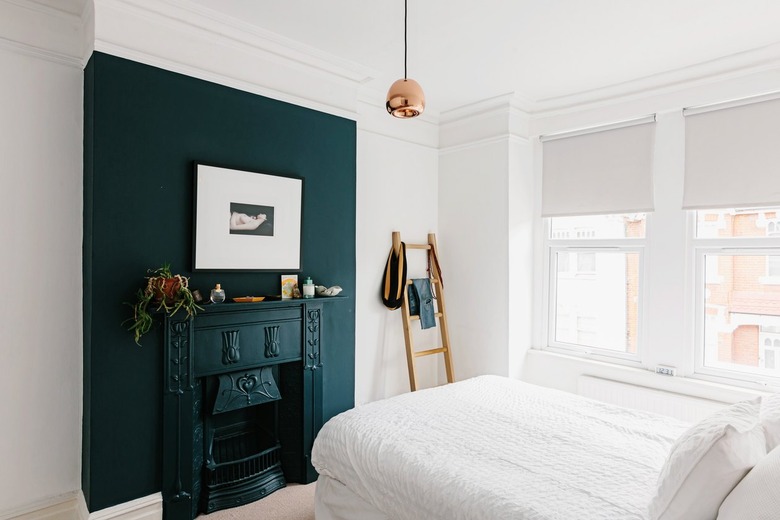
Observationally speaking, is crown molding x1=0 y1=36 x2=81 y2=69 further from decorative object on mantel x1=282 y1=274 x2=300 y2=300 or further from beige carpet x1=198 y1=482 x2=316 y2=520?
beige carpet x1=198 y1=482 x2=316 y2=520

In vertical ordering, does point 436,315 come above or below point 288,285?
below

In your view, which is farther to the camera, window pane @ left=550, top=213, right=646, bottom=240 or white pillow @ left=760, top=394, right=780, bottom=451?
window pane @ left=550, top=213, right=646, bottom=240

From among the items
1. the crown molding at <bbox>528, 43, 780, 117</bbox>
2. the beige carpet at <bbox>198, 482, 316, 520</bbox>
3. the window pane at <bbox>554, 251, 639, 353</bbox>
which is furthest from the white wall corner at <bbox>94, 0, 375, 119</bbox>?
the beige carpet at <bbox>198, 482, 316, 520</bbox>

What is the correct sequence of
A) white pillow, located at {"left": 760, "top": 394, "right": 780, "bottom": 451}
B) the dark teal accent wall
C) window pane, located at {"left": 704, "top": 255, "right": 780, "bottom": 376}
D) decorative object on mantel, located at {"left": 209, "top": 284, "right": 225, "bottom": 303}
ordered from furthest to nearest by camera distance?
window pane, located at {"left": 704, "top": 255, "right": 780, "bottom": 376}, decorative object on mantel, located at {"left": 209, "top": 284, "right": 225, "bottom": 303}, the dark teal accent wall, white pillow, located at {"left": 760, "top": 394, "right": 780, "bottom": 451}

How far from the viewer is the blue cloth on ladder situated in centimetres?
394

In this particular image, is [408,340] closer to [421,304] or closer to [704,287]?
[421,304]

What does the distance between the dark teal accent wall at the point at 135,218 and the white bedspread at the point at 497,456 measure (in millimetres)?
974

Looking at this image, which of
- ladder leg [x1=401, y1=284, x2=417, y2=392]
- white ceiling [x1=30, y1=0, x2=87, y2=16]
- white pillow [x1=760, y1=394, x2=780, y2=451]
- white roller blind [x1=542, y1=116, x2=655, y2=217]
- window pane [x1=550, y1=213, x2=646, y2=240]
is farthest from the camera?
ladder leg [x1=401, y1=284, x2=417, y2=392]

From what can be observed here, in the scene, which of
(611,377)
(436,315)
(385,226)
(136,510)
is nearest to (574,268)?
(611,377)

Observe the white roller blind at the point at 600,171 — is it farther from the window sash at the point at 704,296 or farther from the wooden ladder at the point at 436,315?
the wooden ladder at the point at 436,315

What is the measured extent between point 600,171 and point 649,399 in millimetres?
1734

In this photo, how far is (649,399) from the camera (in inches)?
129

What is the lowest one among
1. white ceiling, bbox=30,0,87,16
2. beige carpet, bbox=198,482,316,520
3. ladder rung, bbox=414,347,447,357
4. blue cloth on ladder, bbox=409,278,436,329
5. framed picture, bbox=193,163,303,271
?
beige carpet, bbox=198,482,316,520

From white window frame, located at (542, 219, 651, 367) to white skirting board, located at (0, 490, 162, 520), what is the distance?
3.11 meters
